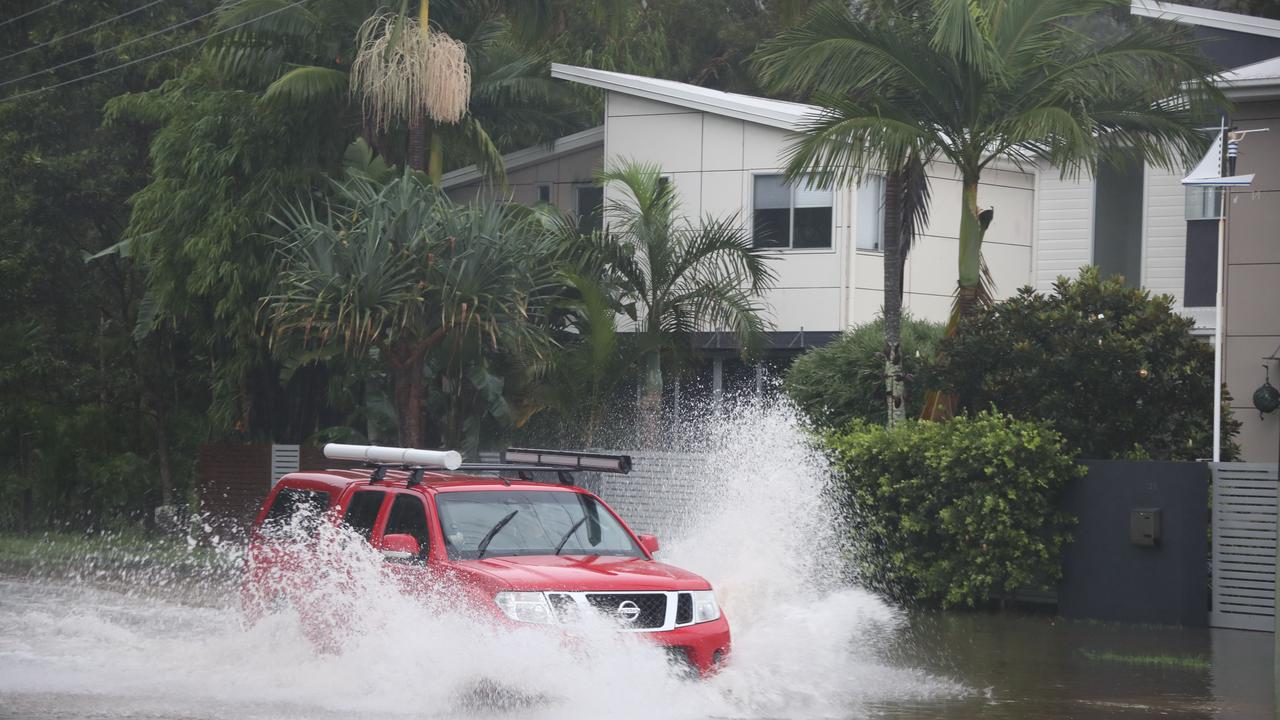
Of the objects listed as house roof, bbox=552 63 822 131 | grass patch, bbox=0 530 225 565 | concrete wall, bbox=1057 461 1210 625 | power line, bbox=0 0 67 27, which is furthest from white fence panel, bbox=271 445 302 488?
concrete wall, bbox=1057 461 1210 625

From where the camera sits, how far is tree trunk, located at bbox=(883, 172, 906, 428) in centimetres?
1809

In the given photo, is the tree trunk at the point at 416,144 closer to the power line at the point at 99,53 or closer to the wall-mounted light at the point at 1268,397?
the power line at the point at 99,53

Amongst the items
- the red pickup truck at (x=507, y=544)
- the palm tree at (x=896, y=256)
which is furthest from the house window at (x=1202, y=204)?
the red pickup truck at (x=507, y=544)

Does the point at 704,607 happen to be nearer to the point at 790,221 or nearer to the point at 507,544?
the point at 507,544

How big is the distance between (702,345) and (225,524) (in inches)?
359

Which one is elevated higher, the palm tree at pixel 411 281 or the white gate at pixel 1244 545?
the palm tree at pixel 411 281

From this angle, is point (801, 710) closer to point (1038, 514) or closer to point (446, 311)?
point (1038, 514)

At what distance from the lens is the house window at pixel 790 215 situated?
24.9 m

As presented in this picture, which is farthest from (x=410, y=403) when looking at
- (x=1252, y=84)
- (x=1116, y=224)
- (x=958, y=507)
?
(x=1116, y=224)

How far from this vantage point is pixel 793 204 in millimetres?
25109

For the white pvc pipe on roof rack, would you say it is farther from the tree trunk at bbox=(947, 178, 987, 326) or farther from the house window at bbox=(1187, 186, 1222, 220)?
the house window at bbox=(1187, 186, 1222, 220)

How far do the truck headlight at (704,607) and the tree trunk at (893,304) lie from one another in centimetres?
790

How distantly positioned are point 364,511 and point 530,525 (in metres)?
1.32

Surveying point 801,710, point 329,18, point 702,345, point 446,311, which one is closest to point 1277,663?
point 801,710
